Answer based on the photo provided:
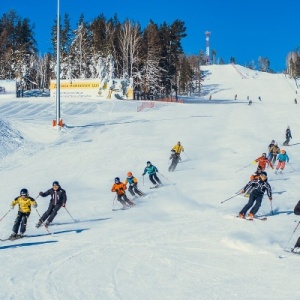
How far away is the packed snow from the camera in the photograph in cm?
752

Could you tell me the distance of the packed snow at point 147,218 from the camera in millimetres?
7523

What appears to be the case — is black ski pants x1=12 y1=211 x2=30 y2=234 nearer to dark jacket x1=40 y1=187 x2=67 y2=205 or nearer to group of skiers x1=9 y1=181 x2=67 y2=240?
group of skiers x1=9 y1=181 x2=67 y2=240

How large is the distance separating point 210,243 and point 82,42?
6574 cm

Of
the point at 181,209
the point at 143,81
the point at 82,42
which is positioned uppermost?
the point at 82,42

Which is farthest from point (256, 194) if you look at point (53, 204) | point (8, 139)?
point (8, 139)

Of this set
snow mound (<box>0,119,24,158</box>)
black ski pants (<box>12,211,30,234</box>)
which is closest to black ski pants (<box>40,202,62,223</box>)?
black ski pants (<box>12,211,30,234</box>)

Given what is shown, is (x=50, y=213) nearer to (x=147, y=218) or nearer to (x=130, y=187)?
(x=147, y=218)

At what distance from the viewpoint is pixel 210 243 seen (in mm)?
10219

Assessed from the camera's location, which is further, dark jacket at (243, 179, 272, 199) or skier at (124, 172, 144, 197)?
skier at (124, 172, 144, 197)

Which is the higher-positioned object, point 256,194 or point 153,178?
point 256,194

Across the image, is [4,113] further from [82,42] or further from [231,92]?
[231,92]

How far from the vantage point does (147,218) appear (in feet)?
43.3

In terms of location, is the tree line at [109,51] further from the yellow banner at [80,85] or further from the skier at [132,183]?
the skier at [132,183]

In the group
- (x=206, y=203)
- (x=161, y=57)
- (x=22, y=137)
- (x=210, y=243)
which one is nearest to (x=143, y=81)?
(x=161, y=57)
